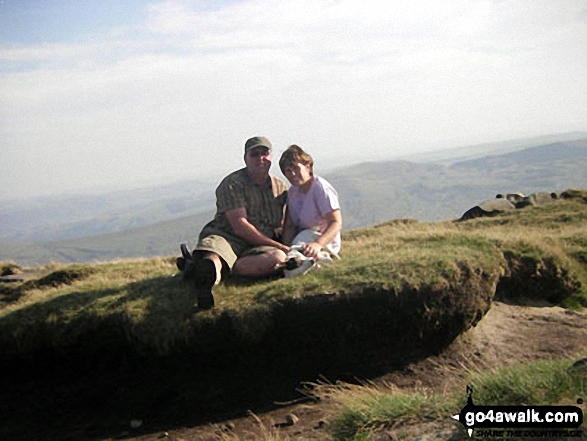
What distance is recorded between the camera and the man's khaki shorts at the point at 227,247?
9797mm

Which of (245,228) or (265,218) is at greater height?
(265,218)

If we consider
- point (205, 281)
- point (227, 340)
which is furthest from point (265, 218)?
point (227, 340)

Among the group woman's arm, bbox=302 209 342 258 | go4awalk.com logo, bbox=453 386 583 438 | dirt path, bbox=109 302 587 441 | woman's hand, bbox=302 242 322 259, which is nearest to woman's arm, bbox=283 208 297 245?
woman's arm, bbox=302 209 342 258

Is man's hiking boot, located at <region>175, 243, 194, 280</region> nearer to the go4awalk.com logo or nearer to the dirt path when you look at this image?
the dirt path

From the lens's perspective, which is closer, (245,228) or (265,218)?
(245,228)

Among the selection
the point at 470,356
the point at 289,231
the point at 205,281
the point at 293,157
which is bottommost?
the point at 470,356

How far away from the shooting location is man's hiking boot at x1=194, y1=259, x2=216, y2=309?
9211mm

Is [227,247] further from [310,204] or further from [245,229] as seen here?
[310,204]

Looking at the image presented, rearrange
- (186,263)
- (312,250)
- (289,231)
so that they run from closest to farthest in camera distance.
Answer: (312,250), (186,263), (289,231)

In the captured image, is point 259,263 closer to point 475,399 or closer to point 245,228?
point 245,228

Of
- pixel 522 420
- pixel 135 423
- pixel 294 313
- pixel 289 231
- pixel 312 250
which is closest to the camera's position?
pixel 522 420

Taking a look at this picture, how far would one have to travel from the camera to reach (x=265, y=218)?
11.0 metres

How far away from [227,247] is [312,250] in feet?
5.76

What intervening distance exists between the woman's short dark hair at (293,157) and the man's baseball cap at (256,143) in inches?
15.5
